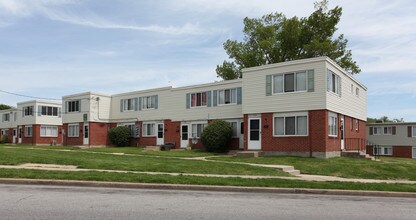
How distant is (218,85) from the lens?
33188mm

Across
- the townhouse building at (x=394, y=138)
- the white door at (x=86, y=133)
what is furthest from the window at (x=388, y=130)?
the white door at (x=86, y=133)

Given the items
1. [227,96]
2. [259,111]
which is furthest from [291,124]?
[227,96]

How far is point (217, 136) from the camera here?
30078 mm

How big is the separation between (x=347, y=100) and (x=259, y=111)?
6.56m

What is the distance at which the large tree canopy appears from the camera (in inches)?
1675

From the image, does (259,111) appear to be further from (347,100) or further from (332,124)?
(347,100)

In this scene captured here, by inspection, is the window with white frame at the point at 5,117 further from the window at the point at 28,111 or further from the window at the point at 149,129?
the window at the point at 149,129

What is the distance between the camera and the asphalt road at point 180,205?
8.71 meters

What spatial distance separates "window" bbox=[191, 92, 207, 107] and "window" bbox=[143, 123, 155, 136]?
5.49 m

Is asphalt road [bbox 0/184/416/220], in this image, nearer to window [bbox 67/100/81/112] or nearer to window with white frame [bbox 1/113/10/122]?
window [bbox 67/100/81/112]

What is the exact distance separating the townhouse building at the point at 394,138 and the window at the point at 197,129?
79.7 feet

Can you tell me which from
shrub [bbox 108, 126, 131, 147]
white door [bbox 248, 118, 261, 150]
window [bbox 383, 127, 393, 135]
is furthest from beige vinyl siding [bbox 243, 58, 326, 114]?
window [bbox 383, 127, 393, 135]

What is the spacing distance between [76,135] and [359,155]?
29.8m

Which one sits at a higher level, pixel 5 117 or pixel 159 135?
pixel 5 117
